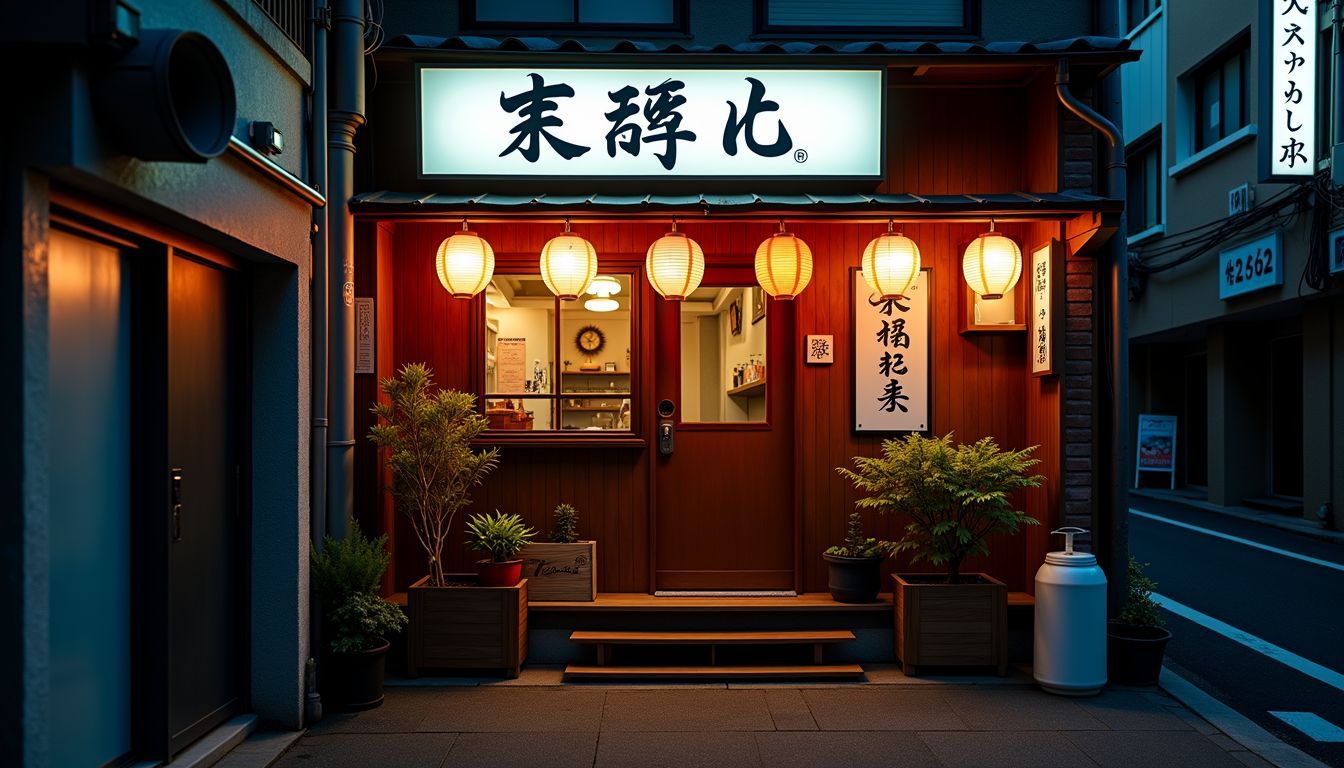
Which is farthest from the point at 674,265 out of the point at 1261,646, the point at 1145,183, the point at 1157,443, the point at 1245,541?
the point at 1157,443

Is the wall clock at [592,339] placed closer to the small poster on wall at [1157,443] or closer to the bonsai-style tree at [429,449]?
the bonsai-style tree at [429,449]

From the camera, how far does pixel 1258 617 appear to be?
418 inches

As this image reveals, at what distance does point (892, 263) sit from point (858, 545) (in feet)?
7.81

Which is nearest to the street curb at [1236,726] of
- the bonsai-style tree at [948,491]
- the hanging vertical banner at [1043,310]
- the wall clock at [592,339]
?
the bonsai-style tree at [948,491]

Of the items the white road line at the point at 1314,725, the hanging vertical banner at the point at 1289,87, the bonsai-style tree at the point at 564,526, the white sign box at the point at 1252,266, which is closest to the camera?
the white road line at the point at 1314,725

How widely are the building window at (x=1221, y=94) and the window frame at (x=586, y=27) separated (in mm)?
14720

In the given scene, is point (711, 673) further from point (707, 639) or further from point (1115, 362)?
point (1115, 362)

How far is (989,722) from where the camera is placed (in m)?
6.76

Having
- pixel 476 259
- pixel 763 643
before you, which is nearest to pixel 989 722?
pixel 763 643

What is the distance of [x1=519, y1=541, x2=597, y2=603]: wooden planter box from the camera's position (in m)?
8.21

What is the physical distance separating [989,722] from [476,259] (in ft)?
17.0

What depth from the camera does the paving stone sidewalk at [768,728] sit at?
20.0 feet

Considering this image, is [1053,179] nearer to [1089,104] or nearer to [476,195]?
[1089,104]

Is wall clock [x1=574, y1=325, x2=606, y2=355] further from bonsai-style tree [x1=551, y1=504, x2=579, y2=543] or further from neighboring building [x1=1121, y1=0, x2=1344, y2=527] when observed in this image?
neighboring building [x1=1121, y1=0, x2=1344, y2=527]
